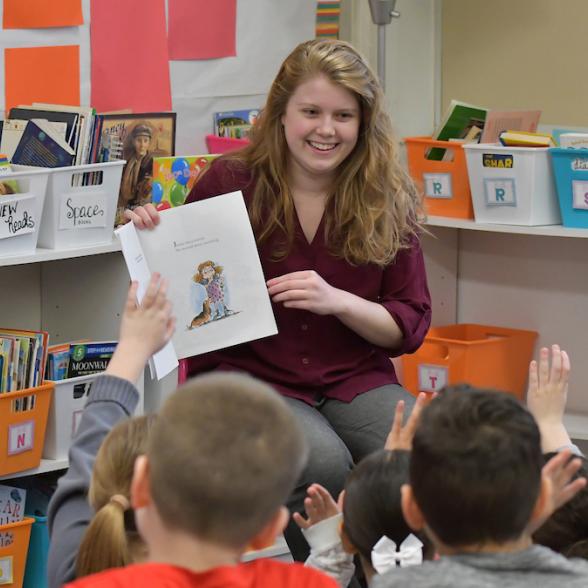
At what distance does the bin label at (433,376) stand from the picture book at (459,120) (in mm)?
616

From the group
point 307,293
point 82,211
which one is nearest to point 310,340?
point 307,293

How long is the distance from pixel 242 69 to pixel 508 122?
73cm

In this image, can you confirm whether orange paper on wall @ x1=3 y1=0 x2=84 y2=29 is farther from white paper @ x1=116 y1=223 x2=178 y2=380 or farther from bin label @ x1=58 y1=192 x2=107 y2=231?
white paper @ x1=116 y1=223 x2=178 y2=380

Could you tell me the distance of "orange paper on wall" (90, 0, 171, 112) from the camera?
9.25 ft

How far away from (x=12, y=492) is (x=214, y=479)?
5.27ft

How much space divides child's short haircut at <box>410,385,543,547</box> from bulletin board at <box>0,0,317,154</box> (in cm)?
183

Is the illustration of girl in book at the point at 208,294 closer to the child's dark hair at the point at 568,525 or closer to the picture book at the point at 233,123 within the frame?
the child's dark hair at the point at 568,525

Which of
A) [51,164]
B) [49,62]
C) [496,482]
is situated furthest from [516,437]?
[49,62]

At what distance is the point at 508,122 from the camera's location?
3010 millimetres

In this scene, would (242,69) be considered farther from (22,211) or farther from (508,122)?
(22,211)

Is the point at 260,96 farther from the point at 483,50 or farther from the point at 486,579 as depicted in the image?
the point at 486,579

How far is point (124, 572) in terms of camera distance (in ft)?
3.53

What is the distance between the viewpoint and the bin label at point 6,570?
98.5 inches

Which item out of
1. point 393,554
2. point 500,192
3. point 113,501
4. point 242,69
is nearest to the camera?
point 113,501
